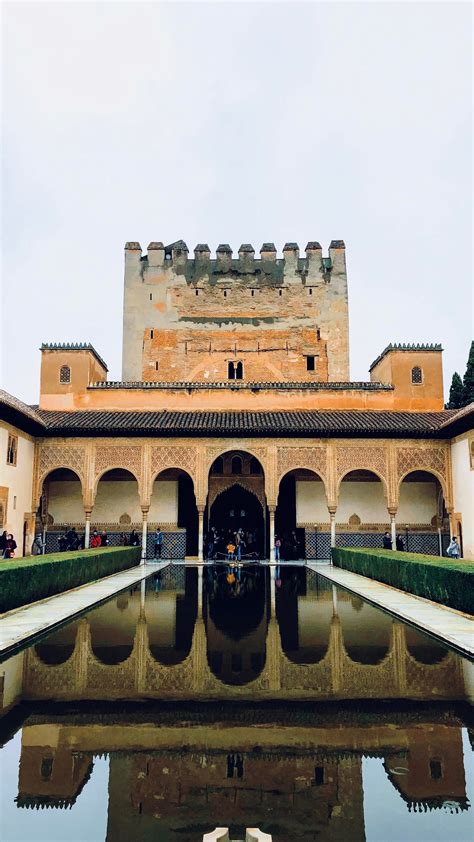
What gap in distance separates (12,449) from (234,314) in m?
14.9

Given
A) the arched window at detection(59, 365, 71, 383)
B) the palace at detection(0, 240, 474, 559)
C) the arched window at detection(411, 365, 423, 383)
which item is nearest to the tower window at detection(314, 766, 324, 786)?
the palace at detection(0, 240, 474, 559)

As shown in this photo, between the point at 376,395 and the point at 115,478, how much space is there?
→ 9783 mm

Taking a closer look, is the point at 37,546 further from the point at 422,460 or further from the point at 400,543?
the point at 422,460

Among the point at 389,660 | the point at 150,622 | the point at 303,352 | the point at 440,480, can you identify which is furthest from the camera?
the point at 303,352

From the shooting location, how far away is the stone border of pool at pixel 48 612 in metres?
7.10

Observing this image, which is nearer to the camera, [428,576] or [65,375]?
[428,576]

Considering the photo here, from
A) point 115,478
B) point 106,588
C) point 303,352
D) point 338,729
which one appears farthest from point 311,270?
point 338,729

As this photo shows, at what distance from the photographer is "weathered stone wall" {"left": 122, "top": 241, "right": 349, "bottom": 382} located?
101 ft

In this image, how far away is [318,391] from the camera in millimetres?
24422

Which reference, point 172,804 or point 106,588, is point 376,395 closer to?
point 106,588

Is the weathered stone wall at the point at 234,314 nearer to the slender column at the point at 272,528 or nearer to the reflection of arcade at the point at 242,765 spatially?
the slender column at the point at 272,528

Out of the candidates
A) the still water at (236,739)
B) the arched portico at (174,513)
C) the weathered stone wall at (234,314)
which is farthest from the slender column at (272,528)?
the still water at (236,739)

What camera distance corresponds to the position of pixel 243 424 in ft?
71.0

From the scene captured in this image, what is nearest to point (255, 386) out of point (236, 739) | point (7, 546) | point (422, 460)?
point (422, 460)
